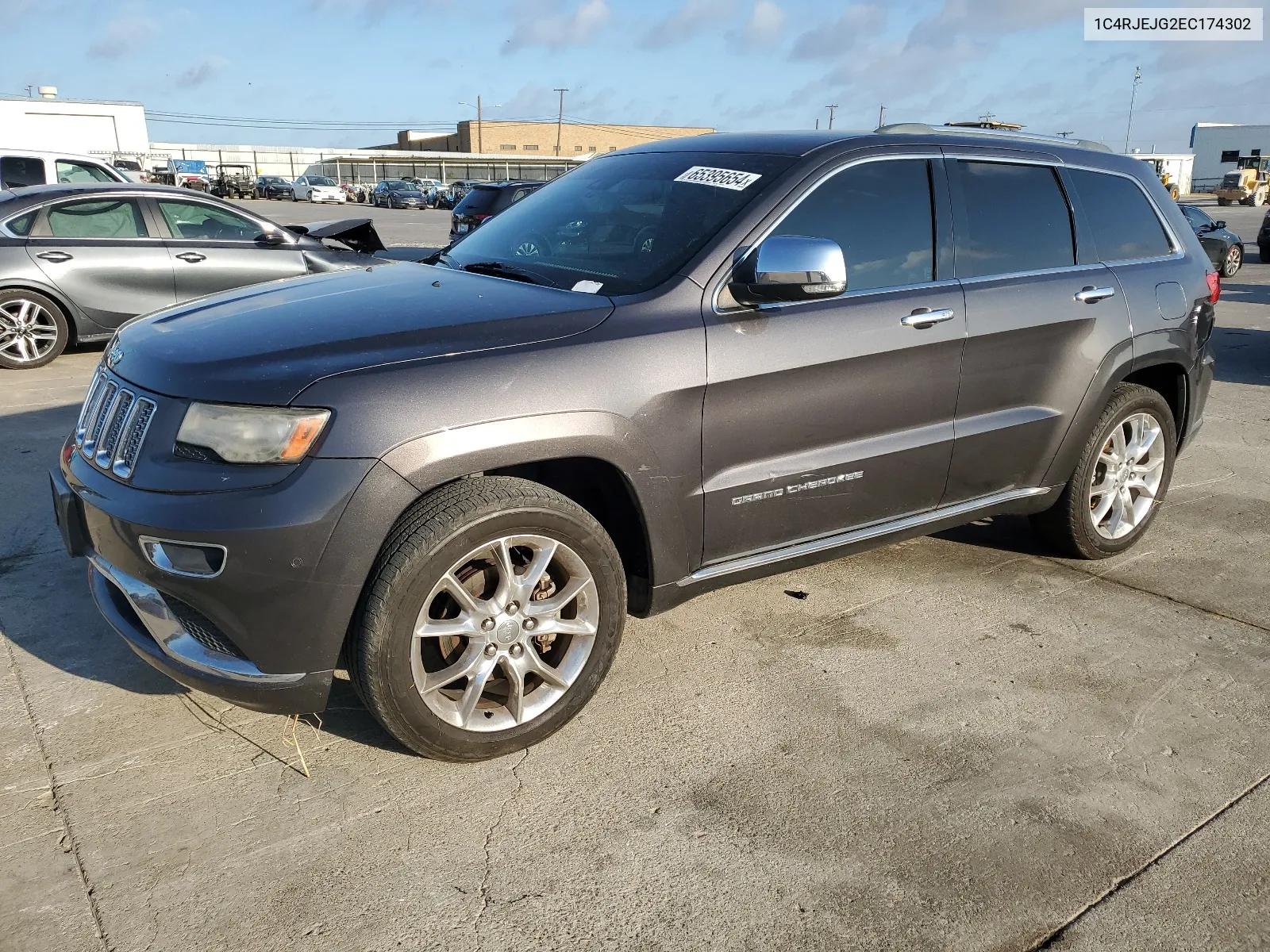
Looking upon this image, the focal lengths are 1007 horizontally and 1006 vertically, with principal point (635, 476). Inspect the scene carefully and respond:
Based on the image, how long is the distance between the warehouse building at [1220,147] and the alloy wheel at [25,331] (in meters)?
95.8

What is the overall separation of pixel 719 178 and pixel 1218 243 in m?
15.7

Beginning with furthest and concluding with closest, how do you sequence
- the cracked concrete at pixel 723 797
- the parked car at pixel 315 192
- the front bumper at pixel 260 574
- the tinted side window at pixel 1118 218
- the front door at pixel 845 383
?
the parked car at pixel 315 192 → the tinted side window at pixel 1118 218 → the front door at pixel 845 383 → the front bumper at pixel 260 574 → the cracked concrete at pixel 723 797

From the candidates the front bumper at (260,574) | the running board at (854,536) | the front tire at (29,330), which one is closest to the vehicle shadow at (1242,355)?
the running board at (854,536)

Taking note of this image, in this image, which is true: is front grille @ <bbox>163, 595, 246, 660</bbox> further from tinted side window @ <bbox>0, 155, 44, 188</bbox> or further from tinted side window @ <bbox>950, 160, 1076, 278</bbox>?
tinted side window @ <bbox>0, 155, 44, 188</bbox>

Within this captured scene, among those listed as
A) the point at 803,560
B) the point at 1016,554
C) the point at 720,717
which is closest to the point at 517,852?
the point at 720,717

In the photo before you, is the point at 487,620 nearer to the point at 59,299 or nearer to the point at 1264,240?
the point at 59,299

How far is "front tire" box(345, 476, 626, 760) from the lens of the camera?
2703 mm

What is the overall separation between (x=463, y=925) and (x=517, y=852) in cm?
28

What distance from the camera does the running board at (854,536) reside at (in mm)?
3354

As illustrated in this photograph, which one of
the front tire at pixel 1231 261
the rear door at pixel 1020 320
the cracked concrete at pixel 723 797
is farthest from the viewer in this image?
the front tire at pixel 1231 261

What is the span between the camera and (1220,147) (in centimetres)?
8762

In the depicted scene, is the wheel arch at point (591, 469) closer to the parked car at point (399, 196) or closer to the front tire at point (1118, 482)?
the front tire at point (1118, 482)

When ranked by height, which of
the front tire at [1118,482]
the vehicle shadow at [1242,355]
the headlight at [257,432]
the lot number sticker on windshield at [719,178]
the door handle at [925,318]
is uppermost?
the lot number sticker on windshield at [719,178]

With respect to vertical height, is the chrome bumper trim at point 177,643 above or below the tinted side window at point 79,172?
below
